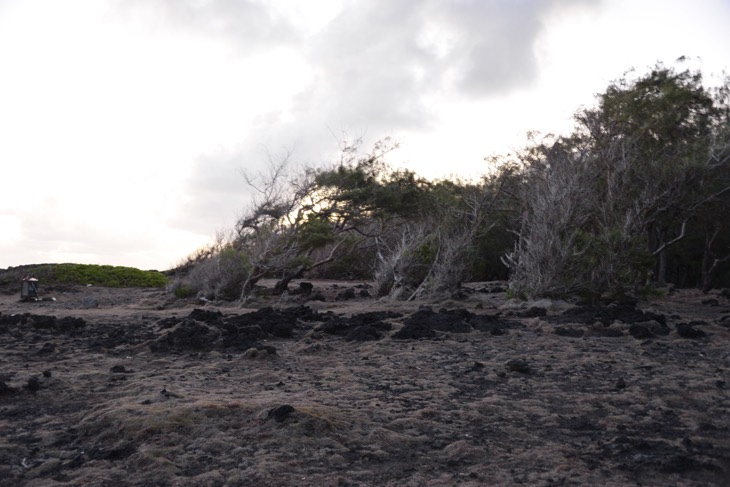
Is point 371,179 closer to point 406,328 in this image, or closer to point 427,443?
point 406,328

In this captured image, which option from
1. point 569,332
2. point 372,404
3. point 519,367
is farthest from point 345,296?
point 372,404

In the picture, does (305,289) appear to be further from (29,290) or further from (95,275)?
(95,275)

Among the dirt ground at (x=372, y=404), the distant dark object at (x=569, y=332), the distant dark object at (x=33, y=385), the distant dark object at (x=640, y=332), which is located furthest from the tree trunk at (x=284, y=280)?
the distant dark object at (x=33, y=385)

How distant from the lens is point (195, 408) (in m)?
5.56

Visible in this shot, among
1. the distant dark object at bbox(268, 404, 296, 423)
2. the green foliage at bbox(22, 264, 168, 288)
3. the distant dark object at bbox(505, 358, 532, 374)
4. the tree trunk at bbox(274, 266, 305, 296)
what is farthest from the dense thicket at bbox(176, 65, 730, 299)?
the distant dark object at bbox(268, 404, 296, 423)

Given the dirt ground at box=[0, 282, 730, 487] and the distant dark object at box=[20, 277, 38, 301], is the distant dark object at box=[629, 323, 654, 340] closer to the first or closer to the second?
the dirt ground at box=[0, 282, 730, 487]

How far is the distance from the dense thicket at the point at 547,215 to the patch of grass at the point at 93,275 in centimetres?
350

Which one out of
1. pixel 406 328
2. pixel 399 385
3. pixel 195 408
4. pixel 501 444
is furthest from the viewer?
pixel 406 328

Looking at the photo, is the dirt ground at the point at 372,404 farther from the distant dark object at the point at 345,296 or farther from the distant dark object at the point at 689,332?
the distant dark object at the point at 345,296

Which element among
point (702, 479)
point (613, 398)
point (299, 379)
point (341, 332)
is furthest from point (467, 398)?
point (341, 332)

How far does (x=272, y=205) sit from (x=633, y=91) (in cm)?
1186

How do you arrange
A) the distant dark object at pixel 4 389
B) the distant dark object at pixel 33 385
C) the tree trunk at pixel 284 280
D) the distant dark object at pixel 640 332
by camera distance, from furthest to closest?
the tree trunk at pixel 284 280
the distant dark object at pixel 640 332
the distant dark object at pixel 33 385
the distant dark object at pixel 4 389

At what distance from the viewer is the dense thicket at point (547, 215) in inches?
582

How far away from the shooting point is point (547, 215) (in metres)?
14.3
